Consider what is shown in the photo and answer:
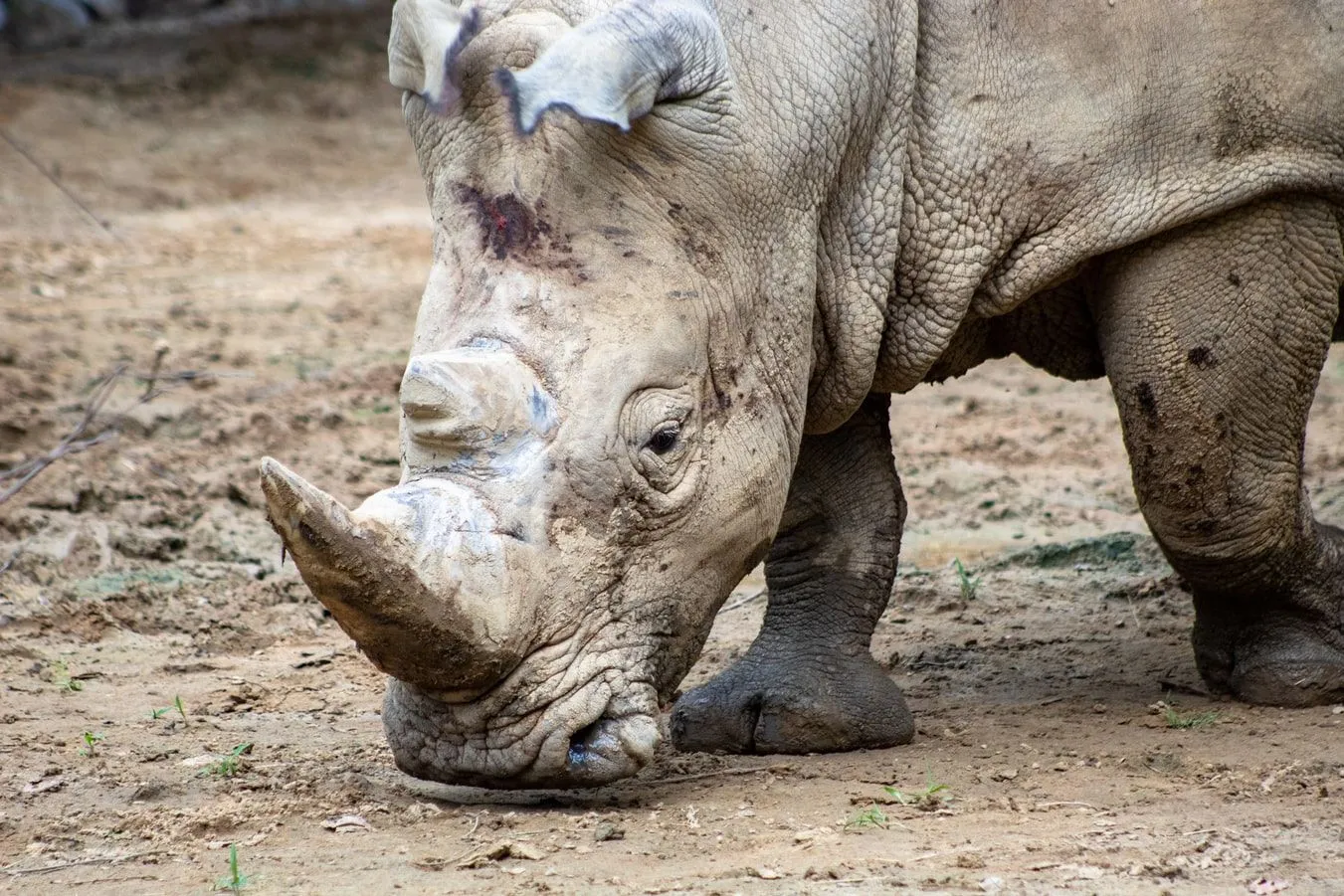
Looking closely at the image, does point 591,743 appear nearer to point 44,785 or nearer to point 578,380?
point 578,380

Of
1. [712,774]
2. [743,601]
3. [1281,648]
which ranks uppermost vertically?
[743,601]

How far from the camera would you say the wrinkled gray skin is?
3.76 metres

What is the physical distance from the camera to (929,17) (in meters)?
4.43

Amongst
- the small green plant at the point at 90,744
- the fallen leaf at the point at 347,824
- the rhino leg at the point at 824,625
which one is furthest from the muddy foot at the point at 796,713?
the small green plant at the point at 90,744

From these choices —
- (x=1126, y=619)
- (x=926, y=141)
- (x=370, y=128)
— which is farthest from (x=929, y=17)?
(x=370, y=128)

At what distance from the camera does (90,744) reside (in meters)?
4.68

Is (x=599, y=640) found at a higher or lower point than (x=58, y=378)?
lower

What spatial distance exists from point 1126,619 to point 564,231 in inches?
107

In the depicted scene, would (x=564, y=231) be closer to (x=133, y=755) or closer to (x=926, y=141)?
(x=926, y=141)

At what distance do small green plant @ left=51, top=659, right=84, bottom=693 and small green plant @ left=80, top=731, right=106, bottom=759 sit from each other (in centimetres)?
54

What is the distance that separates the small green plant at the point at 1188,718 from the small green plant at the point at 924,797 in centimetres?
82

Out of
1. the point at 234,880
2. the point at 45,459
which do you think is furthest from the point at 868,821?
the point at 45,459

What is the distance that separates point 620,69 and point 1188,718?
84.9 inches

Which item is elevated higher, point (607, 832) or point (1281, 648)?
point (1281, 648)
